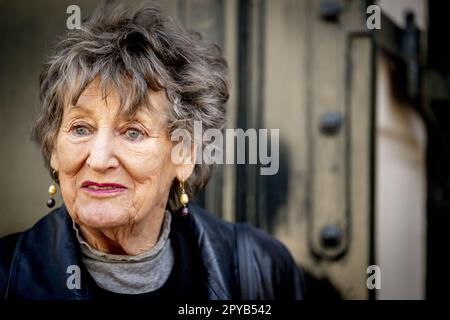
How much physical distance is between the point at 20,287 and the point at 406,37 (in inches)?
55.2

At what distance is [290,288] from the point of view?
68.0 inches

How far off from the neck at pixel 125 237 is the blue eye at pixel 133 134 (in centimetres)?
20

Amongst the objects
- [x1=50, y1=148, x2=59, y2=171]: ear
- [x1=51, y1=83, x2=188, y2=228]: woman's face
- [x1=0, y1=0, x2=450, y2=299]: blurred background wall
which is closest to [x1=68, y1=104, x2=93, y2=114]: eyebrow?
[x1=51, y1=83, x2=188, y2=228]: woman's face

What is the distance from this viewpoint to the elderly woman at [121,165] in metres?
1.40

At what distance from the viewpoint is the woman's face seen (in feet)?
4.57

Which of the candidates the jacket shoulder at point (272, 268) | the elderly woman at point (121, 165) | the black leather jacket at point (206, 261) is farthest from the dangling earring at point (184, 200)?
the jacket shoulder at point (272, 268)

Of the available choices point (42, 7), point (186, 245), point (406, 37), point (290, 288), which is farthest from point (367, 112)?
point (42, 7)

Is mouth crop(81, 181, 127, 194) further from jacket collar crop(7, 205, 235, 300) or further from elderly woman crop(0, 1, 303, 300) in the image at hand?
jacket collar crop(7, 205, 235, 300)

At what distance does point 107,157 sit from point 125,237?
8.8 inches

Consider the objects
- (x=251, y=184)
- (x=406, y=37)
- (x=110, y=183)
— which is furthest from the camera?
(x=406, y=37)

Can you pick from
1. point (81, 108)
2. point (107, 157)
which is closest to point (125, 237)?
point (107, 157)

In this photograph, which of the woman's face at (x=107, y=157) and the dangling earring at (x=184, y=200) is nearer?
the woman's face at (x=107, y=157)

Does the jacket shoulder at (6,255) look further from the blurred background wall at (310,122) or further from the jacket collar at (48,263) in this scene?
the blurred background wall at (310,122)

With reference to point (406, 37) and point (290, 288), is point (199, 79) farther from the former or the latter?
point (406, 37)
